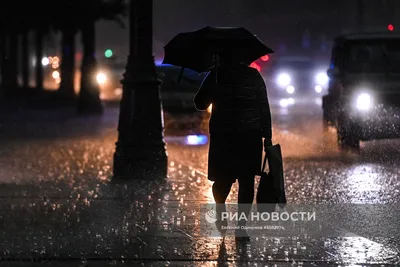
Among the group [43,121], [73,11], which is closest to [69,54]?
[73,11]

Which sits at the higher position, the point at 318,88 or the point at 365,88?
the point at 318,88

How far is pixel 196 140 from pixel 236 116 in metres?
11.3

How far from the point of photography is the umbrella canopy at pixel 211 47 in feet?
28.1

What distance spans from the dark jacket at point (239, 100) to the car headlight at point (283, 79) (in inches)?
1239

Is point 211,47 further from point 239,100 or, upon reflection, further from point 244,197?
point 244,197

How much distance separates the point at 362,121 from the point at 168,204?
22.7 ft

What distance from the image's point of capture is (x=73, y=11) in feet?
111

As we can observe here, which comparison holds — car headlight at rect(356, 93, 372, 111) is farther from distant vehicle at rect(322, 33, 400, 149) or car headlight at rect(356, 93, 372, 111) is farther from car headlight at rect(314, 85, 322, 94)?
car headlight at rect(314, 85, 322, 94)

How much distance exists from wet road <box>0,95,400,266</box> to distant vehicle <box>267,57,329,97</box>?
65.0 ft

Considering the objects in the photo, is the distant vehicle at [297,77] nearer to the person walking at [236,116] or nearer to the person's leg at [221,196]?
the person's leg at [221,196]

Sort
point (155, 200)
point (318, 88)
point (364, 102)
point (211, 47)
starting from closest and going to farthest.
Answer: point (211, 47) → point (155, 200) → point (364, 102) → point (318, 88)

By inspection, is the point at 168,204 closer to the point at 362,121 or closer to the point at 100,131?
the point at 362,121

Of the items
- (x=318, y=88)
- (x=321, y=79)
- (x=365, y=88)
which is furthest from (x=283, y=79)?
(x=365, y=88)

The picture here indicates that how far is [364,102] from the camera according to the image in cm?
1675
